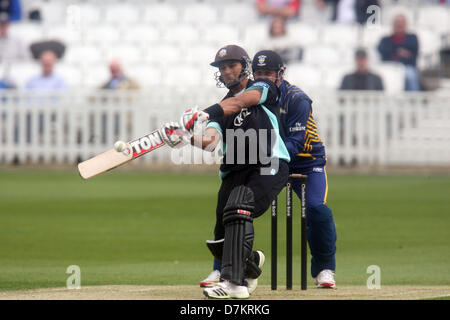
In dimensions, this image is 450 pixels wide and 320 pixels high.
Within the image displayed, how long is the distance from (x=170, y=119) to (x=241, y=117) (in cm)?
1390

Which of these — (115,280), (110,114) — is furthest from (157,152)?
(115,280)

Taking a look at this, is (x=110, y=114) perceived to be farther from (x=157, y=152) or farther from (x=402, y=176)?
(x=402, y=176)

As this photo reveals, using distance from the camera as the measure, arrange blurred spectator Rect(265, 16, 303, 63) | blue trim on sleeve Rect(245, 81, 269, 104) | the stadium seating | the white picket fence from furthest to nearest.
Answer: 1. the stadium seating
2. blurred spectator Rect(265, 16, 303, 63)
3. the white picket fence
4. blue trim on sleeve Rect(245, 81, 269, 104)

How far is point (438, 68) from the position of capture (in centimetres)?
2283

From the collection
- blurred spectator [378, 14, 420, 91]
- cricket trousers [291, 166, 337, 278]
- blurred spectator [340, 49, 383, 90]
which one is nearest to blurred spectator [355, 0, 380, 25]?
blurred spectator [378, 14, 420, 91]

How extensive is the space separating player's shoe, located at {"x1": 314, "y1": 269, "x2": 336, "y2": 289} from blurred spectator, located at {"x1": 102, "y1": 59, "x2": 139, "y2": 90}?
1354cm

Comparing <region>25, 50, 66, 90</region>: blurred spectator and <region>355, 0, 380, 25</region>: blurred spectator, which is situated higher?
<region>355, 0, 380, 25</region>: blurred spectator

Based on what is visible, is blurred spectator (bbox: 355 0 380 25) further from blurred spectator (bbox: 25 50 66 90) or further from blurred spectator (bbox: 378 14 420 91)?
blurred spectator (bbox: 25 50 66 90)

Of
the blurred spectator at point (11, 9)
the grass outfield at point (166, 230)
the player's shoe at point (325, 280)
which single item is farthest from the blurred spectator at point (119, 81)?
the player's shoe at point (325, 280)

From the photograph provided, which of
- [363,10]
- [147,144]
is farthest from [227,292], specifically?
[363,10]

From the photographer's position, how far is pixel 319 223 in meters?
8.11

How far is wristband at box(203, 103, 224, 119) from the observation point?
268 inches

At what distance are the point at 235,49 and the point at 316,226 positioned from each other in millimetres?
1802

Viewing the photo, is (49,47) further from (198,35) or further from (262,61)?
(262,61)
